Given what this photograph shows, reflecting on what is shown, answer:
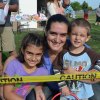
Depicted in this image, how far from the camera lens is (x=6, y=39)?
19.8 ft

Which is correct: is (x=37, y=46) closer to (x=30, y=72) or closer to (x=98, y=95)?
(x=30, y=72)

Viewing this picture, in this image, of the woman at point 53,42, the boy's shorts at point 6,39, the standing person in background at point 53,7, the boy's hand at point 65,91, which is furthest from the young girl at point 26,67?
the standing person in background at point 53,7

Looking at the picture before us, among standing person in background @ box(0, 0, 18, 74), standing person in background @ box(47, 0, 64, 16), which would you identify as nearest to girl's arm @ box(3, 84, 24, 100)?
standing person in background @ box(0, 0, 18, 74)

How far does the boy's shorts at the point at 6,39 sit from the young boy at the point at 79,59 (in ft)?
8.43

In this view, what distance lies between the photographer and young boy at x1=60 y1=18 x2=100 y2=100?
11.4ft

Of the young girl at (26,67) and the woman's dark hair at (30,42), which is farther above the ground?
the woman's dark hair at (30,42)

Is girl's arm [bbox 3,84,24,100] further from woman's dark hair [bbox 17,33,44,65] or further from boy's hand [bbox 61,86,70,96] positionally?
boy's hand [bbox 61,86,70,96]

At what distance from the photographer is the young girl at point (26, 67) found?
3.39 metres

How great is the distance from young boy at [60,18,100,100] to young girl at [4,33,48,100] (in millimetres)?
266

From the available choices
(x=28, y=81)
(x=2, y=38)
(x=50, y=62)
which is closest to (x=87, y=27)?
(x=50, y=62)

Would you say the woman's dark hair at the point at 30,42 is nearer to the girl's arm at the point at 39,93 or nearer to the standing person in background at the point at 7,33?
the girl's arm at the point at 39,93

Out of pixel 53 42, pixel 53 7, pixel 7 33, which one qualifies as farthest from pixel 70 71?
pixel 53 7

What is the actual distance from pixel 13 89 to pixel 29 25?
50.8 feet

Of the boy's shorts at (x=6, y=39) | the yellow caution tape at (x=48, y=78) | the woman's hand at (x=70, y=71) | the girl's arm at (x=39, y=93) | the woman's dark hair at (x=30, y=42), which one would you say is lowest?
the boy's shorts at (x=6, y=39)
